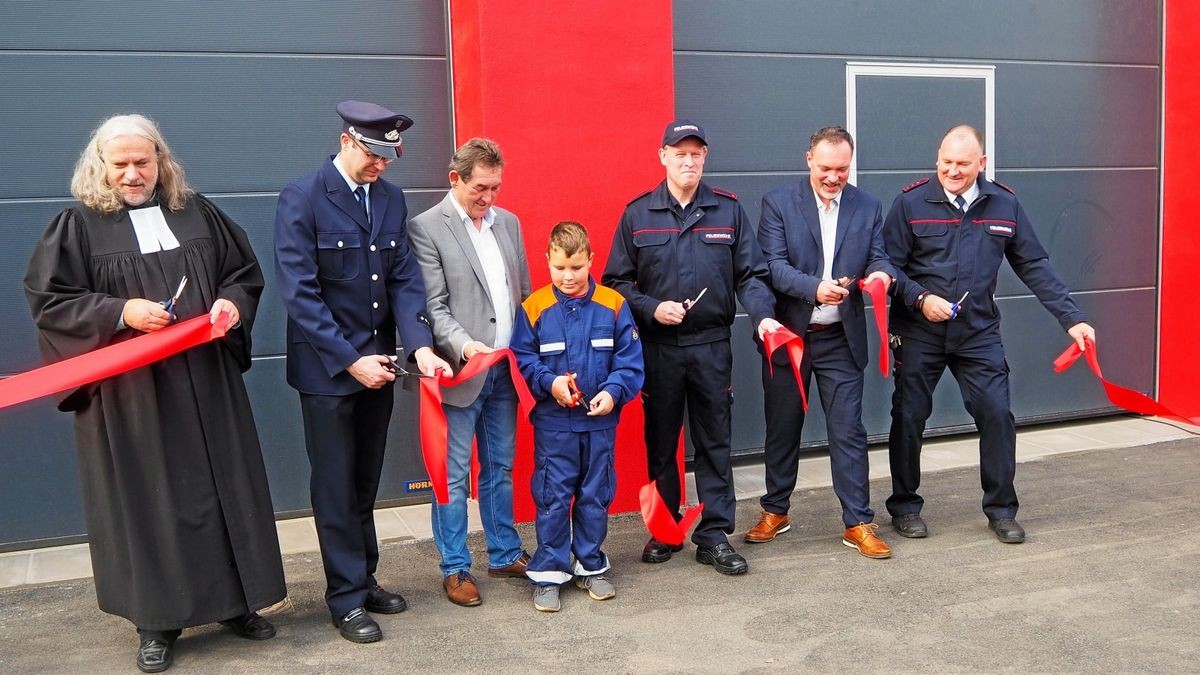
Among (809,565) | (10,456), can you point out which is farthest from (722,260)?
(10,456)

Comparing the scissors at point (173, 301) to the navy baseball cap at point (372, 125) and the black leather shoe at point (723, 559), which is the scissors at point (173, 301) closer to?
the navy baseball cap at point (372, 125)

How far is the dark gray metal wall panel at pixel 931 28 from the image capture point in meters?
6.43

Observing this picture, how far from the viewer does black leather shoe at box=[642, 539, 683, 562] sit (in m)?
4.83

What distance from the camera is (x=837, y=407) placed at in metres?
4.92

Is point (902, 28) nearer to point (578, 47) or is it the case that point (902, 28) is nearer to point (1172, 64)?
point (1172, 64)

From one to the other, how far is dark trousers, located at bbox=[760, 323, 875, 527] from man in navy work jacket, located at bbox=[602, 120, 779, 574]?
0.39 m

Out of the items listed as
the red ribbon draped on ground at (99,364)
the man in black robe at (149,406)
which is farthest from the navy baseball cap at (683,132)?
the red ribbon draped on ground at (99,364)

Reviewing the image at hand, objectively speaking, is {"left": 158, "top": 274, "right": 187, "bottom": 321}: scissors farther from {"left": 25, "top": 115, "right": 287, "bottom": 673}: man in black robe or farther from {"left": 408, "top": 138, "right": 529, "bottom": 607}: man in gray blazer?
{"left": 408, "top": 138, "right": 529, "bottom": 607}: man in gray blazer

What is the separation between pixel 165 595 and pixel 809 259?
3055mm

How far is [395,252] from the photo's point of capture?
13.6ft

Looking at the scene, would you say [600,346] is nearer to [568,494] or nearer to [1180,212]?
[568,494]

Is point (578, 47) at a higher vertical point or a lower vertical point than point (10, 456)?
higher

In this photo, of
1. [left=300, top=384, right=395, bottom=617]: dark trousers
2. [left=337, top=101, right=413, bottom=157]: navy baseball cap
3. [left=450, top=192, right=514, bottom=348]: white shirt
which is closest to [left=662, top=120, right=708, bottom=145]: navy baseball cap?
[left=450, top=192, right=514, bottom=348]: white shirt

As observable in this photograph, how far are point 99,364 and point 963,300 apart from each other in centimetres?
371
